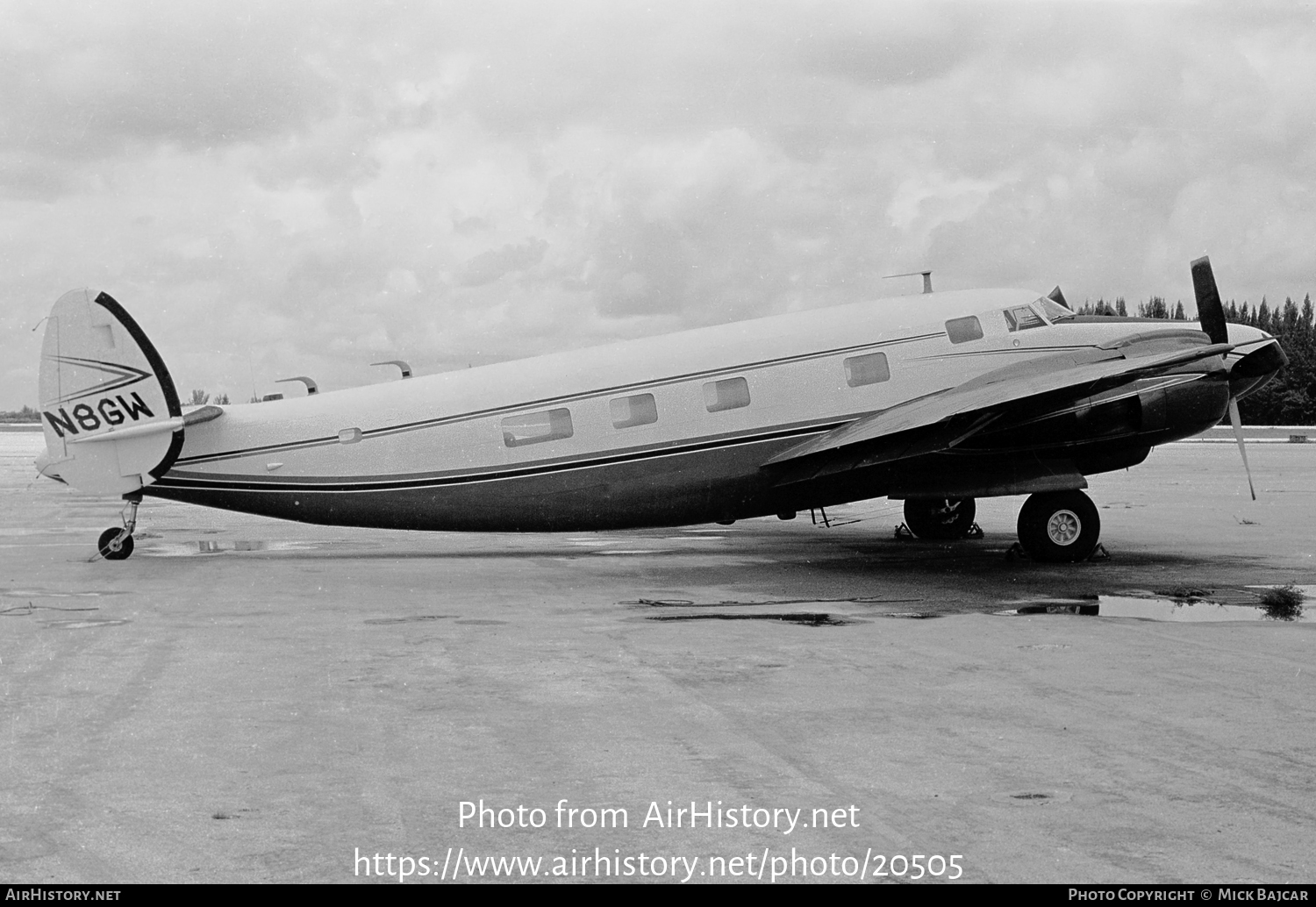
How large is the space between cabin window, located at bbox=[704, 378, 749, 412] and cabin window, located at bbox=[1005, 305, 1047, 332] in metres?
3.87

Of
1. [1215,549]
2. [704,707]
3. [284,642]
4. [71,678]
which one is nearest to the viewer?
[704,707]

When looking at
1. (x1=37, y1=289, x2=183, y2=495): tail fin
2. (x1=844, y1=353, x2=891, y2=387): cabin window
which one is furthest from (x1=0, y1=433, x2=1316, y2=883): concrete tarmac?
(x1=844, y1=353, x2=891, y2=387): cabin window

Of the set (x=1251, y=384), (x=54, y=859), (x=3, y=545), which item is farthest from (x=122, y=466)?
(x=1251, y=384)

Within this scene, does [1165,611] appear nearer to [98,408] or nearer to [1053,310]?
[1053,310]

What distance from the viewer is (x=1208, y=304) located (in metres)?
16.1

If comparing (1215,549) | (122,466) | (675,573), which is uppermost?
(122,466)

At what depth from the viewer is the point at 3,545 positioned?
2052 cm

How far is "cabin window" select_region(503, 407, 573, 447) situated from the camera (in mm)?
16203

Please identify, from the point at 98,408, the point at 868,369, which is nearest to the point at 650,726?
the point at 868,369

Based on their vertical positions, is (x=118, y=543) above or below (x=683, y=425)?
below

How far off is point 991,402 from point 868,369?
2268 mm

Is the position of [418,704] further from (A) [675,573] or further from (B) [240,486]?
(B) [240,486]

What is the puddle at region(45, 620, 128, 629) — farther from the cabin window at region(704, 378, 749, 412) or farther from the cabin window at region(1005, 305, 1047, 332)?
the cabin window at region(1005, 305, 1047, 332)
